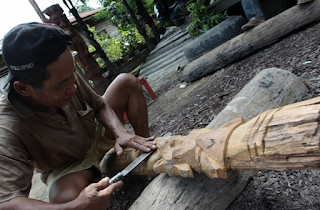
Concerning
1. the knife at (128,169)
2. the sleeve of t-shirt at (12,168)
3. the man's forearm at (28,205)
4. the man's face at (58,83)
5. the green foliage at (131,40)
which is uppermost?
the green foliage at (131,40)

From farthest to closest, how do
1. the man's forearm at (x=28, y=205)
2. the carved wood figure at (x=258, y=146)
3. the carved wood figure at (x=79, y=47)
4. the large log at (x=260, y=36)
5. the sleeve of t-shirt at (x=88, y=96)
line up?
the carved wood figure at (x=79, y=47), the large log at (x=260, y=36), the sleeve of t-shirt at (x=88, y=96), the man's forearm at (x=28, y=205), the carved wood figure at (x=258, y=146)

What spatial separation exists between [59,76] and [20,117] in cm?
42

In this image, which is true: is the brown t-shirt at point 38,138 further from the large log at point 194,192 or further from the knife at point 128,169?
the large log at point 194,192

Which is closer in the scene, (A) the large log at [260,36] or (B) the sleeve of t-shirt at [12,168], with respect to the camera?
(B) the sleeve of t-shirt at [12,168]

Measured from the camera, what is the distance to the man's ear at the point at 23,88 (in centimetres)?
140

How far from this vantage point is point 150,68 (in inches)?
315

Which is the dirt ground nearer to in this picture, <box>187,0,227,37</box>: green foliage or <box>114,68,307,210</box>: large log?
<box>114,68,307,210</box>: large log

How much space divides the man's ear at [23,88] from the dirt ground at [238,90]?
1.29m

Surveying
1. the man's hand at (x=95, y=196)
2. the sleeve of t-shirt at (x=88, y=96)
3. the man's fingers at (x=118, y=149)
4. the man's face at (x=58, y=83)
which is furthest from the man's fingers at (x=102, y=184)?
the sleeve of t-shirt at (x=88, y=96)

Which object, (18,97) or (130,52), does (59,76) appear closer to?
Result: (18,97)

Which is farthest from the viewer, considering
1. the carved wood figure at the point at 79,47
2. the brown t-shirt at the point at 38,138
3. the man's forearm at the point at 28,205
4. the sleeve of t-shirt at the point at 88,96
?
the carved wood figure at the point at 79,47

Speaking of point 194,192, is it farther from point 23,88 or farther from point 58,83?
point 23,88

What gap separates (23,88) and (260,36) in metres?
Answer: 3.60

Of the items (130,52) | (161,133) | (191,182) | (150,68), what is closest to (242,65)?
(161,133)
